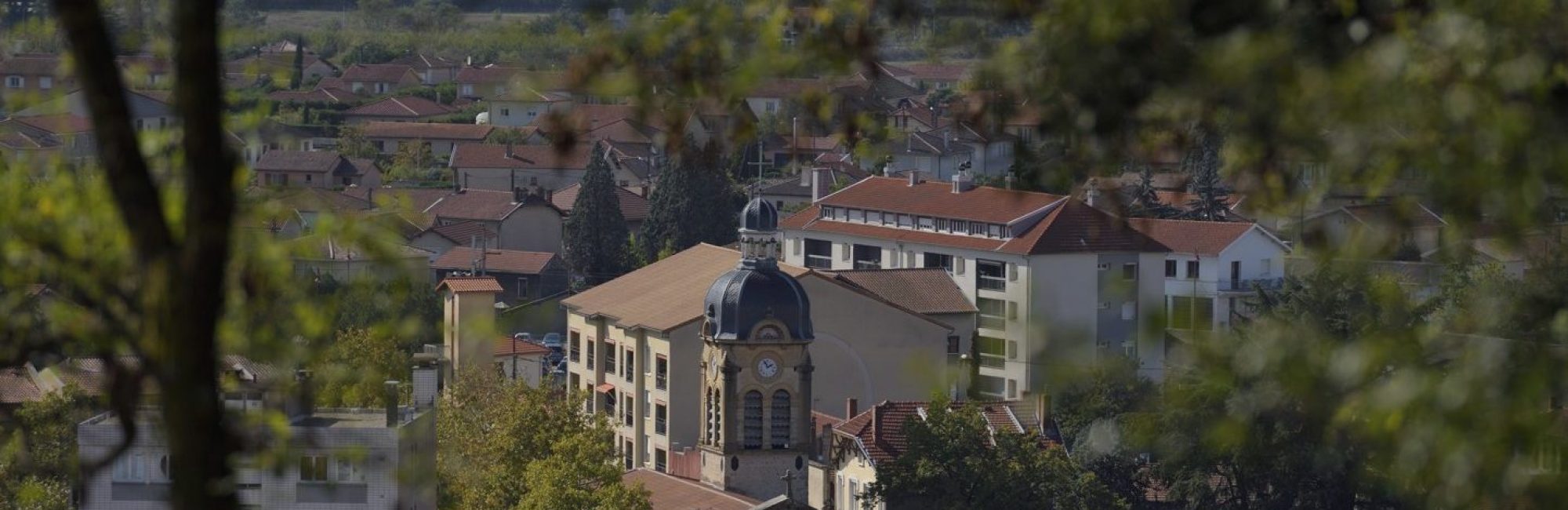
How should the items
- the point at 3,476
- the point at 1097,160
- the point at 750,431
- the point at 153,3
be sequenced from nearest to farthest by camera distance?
1. the point at 1097,160
2. the point at 153,3
3. the point at 3,476
4. the point at 750,431

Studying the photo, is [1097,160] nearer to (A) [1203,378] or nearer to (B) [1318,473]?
(A) [1203,378]

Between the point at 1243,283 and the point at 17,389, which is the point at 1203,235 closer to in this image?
the point at 1243,283

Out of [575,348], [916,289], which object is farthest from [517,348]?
[916,289]

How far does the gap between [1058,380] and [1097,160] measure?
82 centimetres

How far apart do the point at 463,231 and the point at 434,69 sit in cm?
3364

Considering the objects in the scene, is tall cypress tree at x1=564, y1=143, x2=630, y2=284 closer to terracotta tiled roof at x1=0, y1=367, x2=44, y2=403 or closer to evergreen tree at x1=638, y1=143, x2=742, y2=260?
evergreen tree at x1=638, y1=143, x2=742, y2=260

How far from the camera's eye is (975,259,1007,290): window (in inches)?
1623

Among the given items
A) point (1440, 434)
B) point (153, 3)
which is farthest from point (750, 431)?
point (1440, 434)

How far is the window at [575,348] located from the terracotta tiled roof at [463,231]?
648 inches

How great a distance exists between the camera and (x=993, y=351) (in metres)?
37.3

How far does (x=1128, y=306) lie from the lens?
3406 centimetres

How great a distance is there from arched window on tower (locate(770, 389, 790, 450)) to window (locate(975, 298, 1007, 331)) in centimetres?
733

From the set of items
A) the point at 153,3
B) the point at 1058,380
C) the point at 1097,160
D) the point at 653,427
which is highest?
the point at 153,3

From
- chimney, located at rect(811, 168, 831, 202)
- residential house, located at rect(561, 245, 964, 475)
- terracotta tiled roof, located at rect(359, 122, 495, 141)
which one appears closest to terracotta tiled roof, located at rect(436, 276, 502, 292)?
residential house, located at rect(561, 245, 964, 475)
